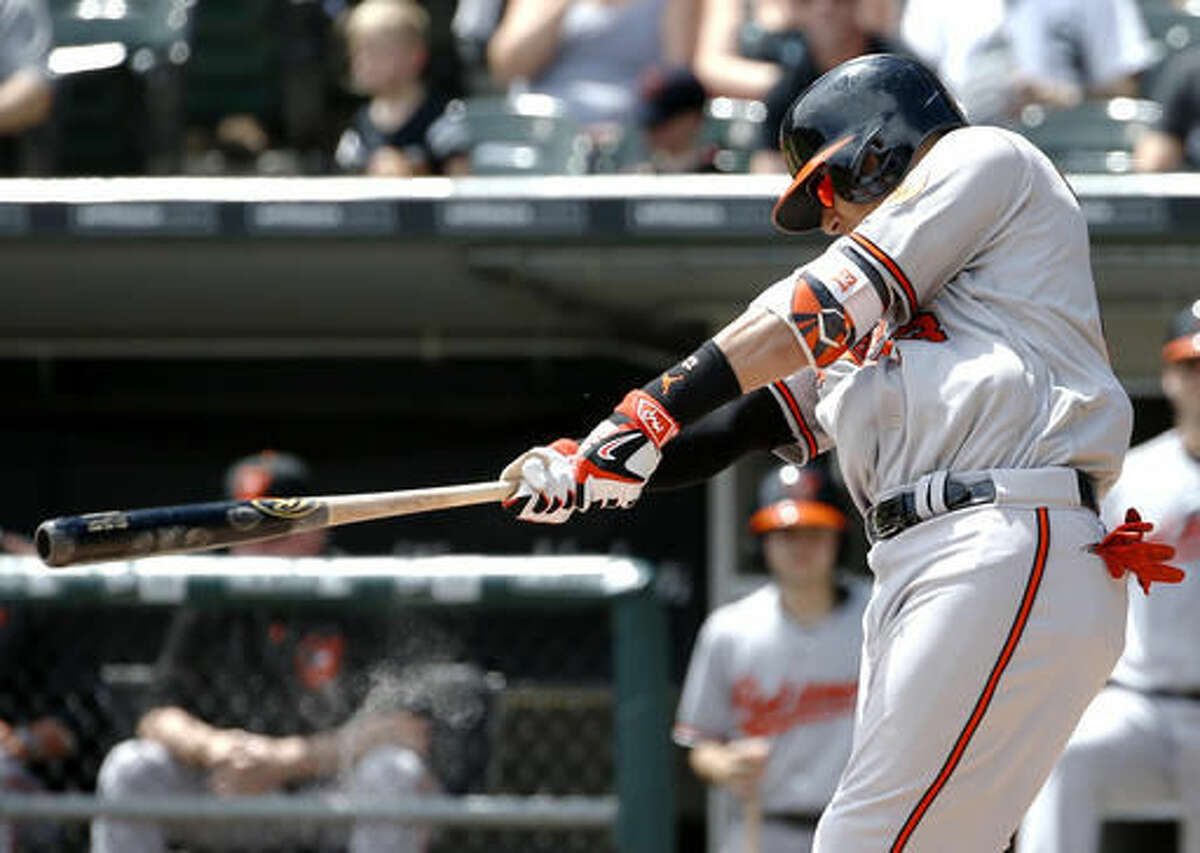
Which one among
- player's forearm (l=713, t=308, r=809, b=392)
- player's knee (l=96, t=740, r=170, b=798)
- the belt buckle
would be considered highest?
player's forearm (l=713, t=308, r=809, b=392)

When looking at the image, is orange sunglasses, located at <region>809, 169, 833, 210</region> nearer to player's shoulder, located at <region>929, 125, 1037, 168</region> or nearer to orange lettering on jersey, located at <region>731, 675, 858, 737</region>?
player's shoulder, located at <region>929, 125, 1037, 168</region>

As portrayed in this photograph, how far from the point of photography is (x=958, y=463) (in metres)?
3.00

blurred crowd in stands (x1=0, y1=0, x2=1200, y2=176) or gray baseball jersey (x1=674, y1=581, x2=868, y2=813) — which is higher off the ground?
blurred crowd in stands (x1=0, y1=0, x2=1200, y2=176)

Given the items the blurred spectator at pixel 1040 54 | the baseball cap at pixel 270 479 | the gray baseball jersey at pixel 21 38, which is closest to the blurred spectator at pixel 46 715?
the baseball cap at pixel 270 479

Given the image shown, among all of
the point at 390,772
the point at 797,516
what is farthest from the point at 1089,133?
the point at 390,772

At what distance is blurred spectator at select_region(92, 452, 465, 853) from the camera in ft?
14.4

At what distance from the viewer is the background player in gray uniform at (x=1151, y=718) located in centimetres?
493

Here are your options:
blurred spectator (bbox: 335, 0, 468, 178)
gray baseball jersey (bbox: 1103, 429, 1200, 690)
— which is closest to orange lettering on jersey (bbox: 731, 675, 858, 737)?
gray baseball jersey (bbox: 1103, 429, 1200, 690)

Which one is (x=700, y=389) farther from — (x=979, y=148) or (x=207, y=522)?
(x=207, y=522)

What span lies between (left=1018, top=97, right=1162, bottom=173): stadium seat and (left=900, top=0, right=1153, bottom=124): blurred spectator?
0.58 feet

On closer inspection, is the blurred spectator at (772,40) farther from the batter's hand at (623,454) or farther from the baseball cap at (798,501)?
the batter's hand at (623,454)

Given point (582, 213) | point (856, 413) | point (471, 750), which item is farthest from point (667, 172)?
point (856, 413)

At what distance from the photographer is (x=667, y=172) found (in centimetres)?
620

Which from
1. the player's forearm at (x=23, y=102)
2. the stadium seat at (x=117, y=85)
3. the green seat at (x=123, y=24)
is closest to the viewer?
the player's forearm at (x=23, y=102)
